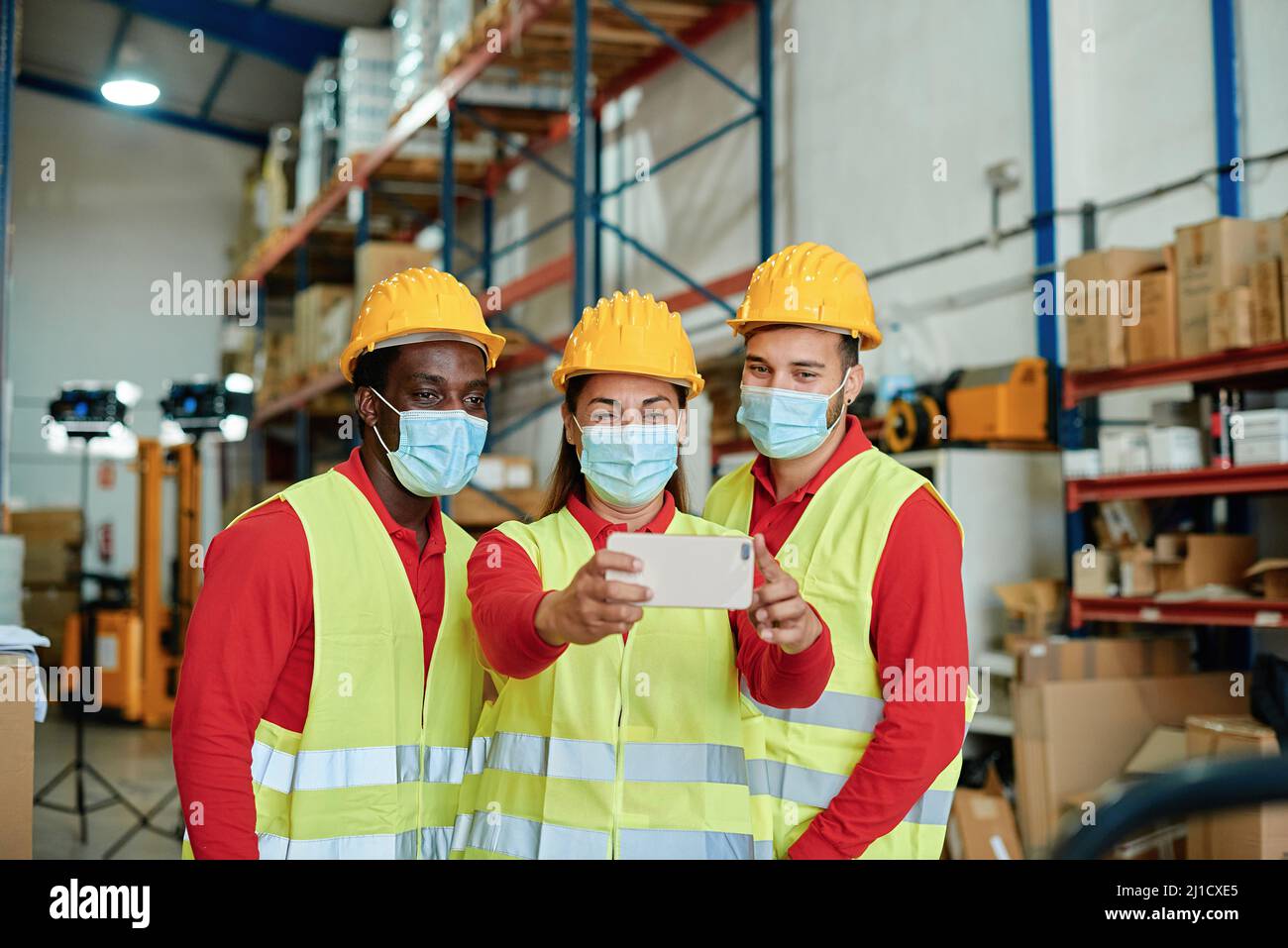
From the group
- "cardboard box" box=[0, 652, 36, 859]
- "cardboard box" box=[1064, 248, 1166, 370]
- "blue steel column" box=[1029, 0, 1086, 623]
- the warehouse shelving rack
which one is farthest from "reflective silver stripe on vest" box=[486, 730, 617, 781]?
the warehouse shelving rack

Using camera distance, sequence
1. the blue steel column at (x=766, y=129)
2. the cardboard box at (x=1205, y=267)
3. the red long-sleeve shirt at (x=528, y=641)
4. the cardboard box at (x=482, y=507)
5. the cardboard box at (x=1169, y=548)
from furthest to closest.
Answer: the cardboard box at (x=482, y=507)
the blue steel column at (x=766, y=129)
the cardboard box at (x=1169, y=548)
the cardboard box at (x=1205, y=267)
the red long-sleeve shirt at (x=528, y=641)

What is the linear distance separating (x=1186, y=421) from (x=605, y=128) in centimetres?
637

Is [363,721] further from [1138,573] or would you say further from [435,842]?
[1138,573]

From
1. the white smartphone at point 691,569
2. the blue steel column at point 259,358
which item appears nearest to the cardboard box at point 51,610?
the blue steel column at point 259,358

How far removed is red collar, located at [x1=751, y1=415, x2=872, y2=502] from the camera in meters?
2.22

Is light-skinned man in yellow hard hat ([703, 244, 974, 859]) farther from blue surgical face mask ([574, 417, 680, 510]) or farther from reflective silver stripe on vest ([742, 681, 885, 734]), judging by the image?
blue surgical face mask ([574, 417, 680, 510])

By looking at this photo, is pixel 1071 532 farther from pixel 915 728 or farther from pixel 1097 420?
pixel 915 728

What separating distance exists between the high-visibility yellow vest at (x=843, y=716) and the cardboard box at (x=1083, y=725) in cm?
282

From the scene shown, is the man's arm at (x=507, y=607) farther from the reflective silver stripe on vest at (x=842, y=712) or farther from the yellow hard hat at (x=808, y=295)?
the yellow hard hat at (x=808, y=295)

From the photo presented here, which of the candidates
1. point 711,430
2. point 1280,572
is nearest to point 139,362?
point 711,430

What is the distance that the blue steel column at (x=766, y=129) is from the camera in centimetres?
770

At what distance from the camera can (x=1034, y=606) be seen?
5.12 meters
